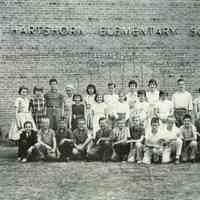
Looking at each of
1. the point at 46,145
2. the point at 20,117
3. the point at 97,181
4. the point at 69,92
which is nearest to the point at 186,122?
the point at 97,181

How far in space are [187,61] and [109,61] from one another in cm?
166

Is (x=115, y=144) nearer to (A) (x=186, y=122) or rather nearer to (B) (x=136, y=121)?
(B) (x=136, y=121)

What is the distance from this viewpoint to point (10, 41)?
10.7 metres

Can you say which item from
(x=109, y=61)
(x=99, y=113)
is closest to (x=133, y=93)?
(x=99, y=113)

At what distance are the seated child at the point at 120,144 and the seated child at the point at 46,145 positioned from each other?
0.99m

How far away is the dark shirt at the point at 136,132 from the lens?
8539mm

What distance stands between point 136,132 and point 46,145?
1.51 metres

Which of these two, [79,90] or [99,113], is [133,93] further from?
[79,90]

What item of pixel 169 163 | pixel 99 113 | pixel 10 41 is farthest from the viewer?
pixel 10 41

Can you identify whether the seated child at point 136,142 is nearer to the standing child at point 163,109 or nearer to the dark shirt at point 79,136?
the standing child at point 163,109

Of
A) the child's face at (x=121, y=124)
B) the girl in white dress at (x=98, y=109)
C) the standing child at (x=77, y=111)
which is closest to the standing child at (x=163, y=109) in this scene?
the child's face at (x=121, y=124)

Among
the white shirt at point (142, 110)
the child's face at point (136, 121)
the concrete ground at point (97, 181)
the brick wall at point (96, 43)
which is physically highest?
the brick wall at point (96, 43)

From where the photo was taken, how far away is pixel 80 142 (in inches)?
337

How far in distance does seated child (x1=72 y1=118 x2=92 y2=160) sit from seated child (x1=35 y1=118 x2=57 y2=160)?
1.14 feet
